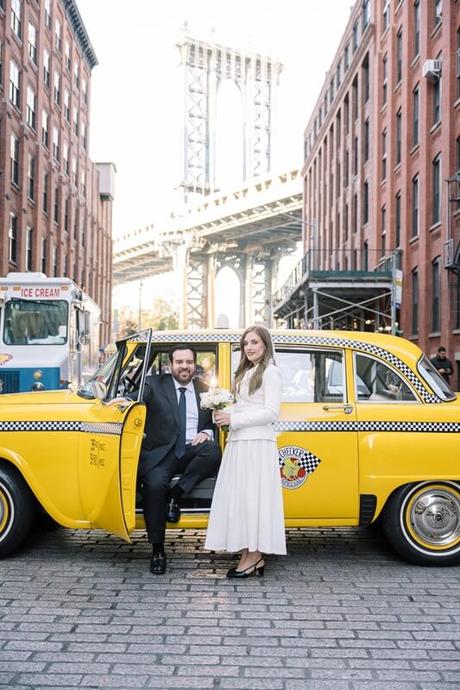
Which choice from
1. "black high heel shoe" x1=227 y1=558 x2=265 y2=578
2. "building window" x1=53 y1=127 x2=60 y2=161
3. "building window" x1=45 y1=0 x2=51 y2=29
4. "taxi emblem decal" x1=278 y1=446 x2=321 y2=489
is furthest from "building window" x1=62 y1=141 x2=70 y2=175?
"black high heel shoe" x1=227 y1=558 x2=265 y2=578

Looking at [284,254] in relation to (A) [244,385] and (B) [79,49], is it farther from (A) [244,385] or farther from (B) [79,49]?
(A) [244,385]

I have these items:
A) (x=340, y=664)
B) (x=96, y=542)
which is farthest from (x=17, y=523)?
(x=340, y=664)

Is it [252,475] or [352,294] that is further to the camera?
[352,294]

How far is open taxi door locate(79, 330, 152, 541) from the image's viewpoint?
513cm

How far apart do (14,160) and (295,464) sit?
2961cm

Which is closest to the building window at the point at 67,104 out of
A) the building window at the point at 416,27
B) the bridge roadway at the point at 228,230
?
the building window at the point at 416,27

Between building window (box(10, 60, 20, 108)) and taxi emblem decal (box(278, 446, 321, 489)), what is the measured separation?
29.6 m

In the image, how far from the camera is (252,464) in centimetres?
516

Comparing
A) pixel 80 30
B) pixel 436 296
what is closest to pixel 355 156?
pixel 436 296

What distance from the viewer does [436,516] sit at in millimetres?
5680

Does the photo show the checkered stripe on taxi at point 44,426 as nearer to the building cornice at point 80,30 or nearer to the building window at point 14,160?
the building window at point 14,160

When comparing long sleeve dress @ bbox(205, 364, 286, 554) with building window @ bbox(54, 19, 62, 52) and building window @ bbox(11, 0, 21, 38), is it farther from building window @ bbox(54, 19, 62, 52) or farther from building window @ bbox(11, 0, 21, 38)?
building window @ bbox(54, 19, 62, 52)

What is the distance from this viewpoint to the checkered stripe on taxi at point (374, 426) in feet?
18.5

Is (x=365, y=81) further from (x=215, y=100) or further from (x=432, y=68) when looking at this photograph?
(x=215, y=100)
